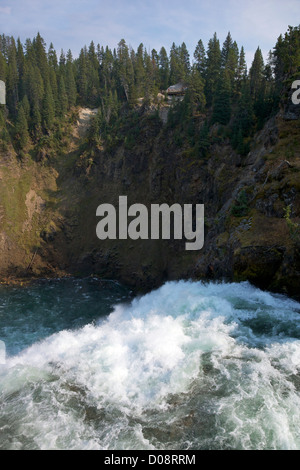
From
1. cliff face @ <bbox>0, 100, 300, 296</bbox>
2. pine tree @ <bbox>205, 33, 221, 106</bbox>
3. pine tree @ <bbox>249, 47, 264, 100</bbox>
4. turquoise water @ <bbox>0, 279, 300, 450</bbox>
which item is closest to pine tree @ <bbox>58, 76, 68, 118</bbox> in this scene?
cliff face @ <bbox>0, 100, 300, 296</bbox>

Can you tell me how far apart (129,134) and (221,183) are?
2187cm

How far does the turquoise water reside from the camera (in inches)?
424

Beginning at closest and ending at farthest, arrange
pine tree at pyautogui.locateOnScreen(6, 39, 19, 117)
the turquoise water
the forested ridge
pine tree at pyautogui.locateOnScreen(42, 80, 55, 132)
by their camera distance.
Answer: the turquoise water → the forested ridge → pine tree at pyautogui.locateOnScreen(42, 80, 55, 132) → pine tree at pyautogui.locateOnScreen(6, 39, 19, 117)

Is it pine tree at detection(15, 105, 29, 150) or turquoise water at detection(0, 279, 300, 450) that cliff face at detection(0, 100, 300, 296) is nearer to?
pine tree at detection(15, 105, 29, 150)

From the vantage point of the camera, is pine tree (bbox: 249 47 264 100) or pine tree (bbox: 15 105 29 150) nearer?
pine tree (bbox: 249 47 264 100)

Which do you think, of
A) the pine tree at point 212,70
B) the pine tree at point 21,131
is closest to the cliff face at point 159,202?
the pine tree at point 21,131

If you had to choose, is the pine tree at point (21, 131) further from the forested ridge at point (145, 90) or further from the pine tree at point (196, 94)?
the pine tree at point (196, 94)

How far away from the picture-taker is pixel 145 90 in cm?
5381

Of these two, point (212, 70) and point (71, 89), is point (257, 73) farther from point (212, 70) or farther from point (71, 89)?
point (71, 89)

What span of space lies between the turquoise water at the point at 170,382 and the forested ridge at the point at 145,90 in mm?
23030

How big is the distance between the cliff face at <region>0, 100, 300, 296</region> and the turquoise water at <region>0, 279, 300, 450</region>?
375 cm

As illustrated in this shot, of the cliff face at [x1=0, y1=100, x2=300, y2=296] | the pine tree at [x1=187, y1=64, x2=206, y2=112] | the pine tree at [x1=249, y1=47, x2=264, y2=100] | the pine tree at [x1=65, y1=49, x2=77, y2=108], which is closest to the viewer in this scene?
the cliff face at [x1=0, y1=100, x2=300, y2=296]

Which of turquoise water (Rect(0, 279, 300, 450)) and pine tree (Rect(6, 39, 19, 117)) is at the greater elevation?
pine tree (Rect(6, 39, 19, 117))

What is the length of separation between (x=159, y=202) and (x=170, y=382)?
3174cm
